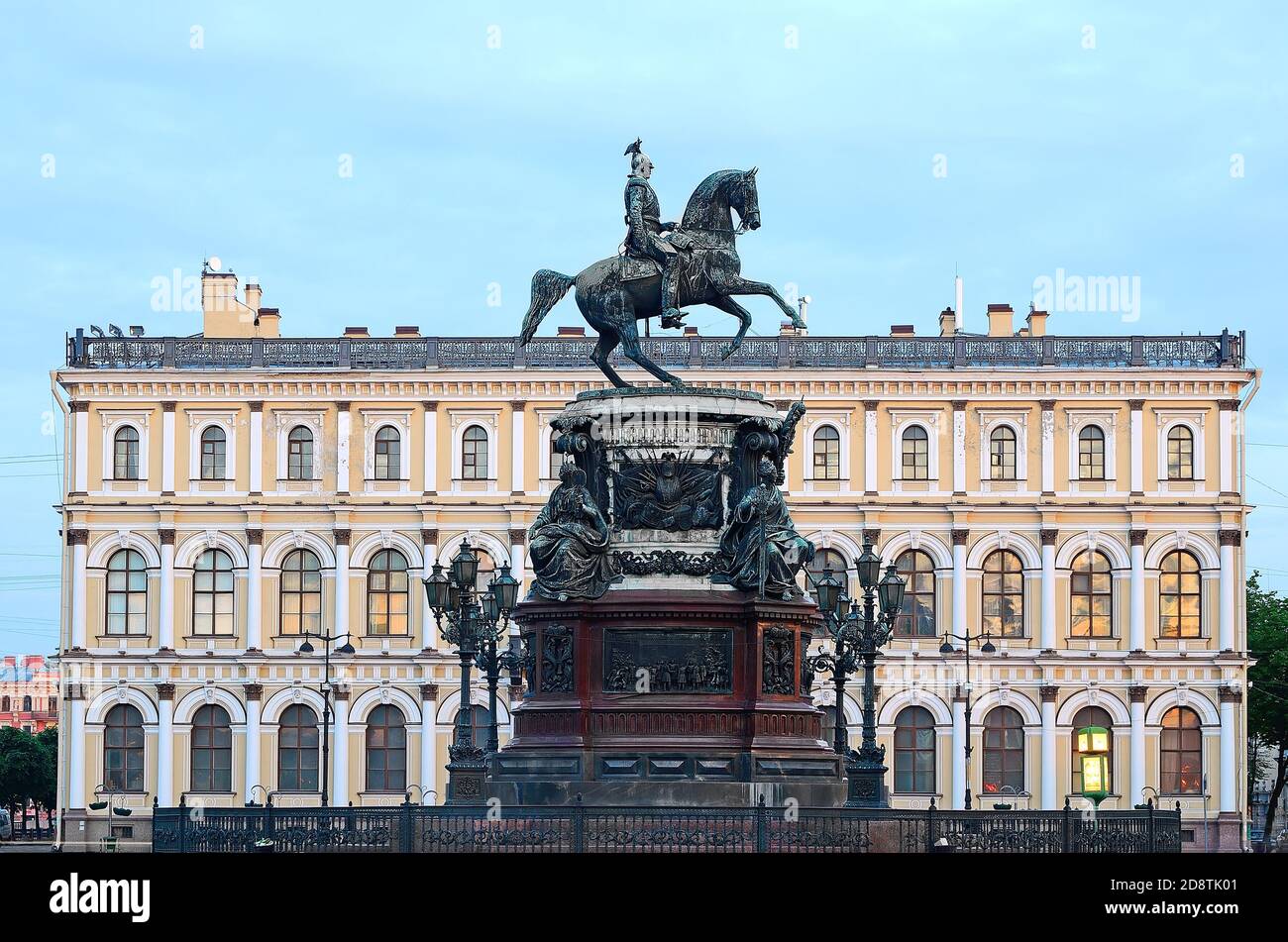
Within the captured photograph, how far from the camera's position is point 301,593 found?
75.2m

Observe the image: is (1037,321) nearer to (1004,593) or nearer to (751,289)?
(1004,593)

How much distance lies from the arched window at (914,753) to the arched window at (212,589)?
20.2 m

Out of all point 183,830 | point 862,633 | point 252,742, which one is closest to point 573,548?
point 183,830

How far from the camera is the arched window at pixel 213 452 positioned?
75438 mm

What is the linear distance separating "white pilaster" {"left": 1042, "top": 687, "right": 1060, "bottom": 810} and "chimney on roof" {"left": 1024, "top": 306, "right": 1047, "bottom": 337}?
1176cm

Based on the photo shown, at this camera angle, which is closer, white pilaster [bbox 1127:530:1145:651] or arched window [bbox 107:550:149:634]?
white pilaster [bbox 1127:530:1145:651]

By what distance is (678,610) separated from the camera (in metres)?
27.6

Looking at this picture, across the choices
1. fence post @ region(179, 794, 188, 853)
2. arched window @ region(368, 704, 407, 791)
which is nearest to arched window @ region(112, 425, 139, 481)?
arched window @ region(368, 704, 407, 791)

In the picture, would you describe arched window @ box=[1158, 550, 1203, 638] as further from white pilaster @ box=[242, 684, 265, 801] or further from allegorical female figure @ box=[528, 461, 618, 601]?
allegorical female figure @ box=[528, 461, 618, 601]

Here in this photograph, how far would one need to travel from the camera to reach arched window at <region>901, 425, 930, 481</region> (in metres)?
74.7

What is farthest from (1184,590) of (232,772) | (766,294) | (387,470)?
(766,294)

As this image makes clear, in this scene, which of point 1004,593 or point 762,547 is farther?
point 1004,593

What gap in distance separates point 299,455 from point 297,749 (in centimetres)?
880
